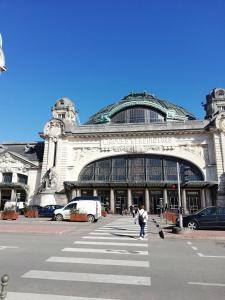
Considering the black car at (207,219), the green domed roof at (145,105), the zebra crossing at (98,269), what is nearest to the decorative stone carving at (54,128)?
the green domed roof at (145,105)

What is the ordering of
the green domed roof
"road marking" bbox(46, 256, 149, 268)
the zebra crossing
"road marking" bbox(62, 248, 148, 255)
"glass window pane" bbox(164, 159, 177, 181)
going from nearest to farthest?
the zebra crossing < "road marking" bbox(46, 256, 149, 268) < "road marking" bbox(62, 248, 148, 255) < "glass window pane" bbox(164, 159, 177, 181) < the green domed roof

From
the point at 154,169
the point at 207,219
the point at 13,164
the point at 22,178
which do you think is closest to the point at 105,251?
the point at 207,219

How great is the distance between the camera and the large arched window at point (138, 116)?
5922 centimetres

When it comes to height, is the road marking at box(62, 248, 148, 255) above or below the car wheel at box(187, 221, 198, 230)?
below

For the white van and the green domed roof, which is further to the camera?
the green domed roof

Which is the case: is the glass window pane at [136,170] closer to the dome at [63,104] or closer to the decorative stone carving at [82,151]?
the decorative stone carving at [82,151]

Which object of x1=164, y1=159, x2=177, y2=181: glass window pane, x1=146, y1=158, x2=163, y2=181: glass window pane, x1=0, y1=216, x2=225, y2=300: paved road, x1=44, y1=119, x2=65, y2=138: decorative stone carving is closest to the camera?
x1=0, y1=216, x2=225, y2=300: paved road

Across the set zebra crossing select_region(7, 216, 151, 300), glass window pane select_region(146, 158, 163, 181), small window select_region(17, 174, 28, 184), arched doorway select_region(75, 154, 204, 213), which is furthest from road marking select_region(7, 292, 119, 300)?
small window select_region(17, 174, 28, 184)

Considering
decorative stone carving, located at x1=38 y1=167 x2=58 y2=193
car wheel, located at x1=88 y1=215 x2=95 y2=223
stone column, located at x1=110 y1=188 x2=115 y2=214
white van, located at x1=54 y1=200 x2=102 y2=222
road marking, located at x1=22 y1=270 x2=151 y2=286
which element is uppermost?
decorative stone carving, located at x1=38 y1=167 x2=58 y2=193

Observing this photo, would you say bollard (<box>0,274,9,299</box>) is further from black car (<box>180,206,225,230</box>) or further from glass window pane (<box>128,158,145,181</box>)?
glass window pane (<box>128,158,145,181</box>)

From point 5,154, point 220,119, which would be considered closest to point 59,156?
point 5,154

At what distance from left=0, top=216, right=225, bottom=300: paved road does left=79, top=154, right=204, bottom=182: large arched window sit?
34.7 meters

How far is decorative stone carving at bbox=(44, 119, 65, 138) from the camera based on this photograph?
162 ft

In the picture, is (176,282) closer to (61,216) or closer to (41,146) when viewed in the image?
(61,216)
